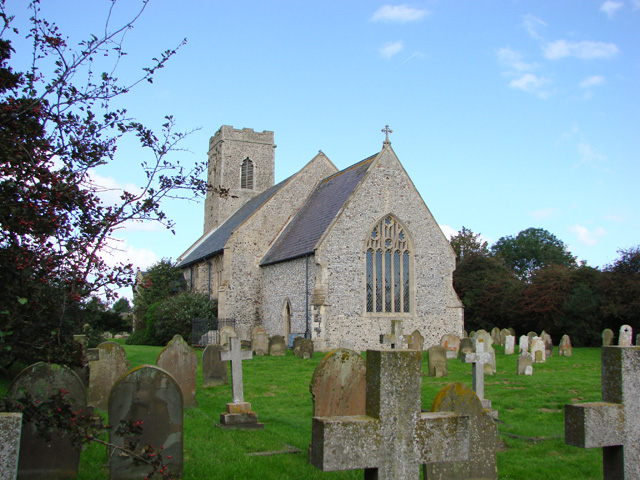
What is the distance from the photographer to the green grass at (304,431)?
21.1 ft

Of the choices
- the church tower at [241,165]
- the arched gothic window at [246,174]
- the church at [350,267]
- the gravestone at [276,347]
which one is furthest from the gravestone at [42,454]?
the arched gothic window at [246,174]

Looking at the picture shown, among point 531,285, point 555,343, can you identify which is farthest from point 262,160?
point 555,343

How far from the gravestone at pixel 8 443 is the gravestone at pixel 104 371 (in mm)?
7288

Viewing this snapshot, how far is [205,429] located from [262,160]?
33.6 m

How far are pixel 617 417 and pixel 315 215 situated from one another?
2177cm

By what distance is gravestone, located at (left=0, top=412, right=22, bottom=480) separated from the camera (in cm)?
290

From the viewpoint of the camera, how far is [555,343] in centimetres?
3092

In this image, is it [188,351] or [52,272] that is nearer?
[52,272]

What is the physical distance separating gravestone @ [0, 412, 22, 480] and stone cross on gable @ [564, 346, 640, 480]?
3380 mm

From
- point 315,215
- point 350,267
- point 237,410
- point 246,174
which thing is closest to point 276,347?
point 350,267

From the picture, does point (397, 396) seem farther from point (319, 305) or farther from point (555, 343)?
point (555, 343)

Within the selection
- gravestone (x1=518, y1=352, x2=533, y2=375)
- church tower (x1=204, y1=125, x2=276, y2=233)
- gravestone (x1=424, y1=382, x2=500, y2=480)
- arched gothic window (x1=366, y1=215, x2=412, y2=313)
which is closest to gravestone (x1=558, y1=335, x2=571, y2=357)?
arched gothic window (x1=366, y1=215, x2=412, y2=313)

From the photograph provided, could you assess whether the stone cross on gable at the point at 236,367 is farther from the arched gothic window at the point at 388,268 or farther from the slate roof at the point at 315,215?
the arched gothic window at the point at 388,268

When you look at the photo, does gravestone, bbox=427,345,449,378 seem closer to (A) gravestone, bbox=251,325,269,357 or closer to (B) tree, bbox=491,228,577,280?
(A) gravestone, bbox=251,325,269,357
